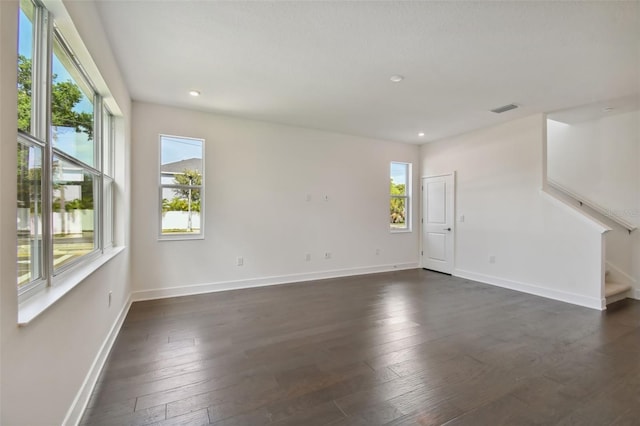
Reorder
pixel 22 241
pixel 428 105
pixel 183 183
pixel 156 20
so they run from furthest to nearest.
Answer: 1. pixel 183 183
2. pixel 428 105
3. pixel 156 20
4. pixel 22 241

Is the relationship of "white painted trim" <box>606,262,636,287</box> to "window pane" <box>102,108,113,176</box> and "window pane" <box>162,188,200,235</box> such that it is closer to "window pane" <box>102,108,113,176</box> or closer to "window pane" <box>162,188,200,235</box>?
"window pane" <box>162,188,200,235</box>

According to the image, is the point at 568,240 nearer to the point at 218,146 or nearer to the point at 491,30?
the point at 491,30

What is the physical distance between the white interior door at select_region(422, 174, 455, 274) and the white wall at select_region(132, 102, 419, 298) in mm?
600

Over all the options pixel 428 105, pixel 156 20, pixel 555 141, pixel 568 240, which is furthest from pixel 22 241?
pixel 555 141

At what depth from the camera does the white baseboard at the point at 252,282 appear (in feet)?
12.8

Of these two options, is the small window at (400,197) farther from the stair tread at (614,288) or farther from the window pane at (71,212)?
the window pane at (71,212)

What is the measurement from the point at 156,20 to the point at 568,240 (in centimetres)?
535

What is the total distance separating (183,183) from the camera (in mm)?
4152

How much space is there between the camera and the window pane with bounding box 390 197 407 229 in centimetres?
598

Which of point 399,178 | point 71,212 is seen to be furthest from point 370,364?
point 399,178

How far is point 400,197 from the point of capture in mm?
6105

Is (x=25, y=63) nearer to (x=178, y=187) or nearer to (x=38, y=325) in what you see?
(x=38, y=325)

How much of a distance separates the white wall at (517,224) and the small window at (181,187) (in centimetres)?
456

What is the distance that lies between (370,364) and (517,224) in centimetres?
368
